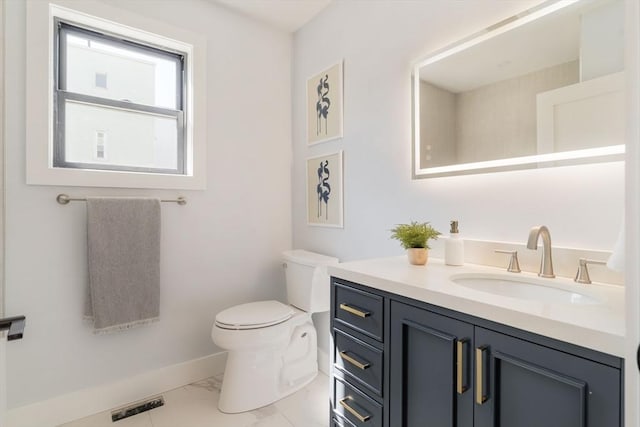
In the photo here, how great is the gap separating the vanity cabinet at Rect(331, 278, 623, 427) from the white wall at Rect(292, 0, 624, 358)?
571 mm

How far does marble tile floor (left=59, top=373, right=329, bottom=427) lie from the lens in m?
1.65

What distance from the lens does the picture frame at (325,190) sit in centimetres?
202

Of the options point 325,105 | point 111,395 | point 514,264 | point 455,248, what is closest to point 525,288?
point 514,264

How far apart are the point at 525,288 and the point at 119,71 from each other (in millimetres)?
2429

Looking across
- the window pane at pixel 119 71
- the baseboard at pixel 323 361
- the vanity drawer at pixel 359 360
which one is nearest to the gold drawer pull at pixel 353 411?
the vanity drawer at pixel 359 360

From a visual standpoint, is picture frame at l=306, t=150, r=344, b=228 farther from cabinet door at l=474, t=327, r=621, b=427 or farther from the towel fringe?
cabinet door at l=474, t=327, r=621, b=427

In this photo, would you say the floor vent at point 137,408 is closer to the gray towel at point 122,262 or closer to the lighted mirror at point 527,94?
the gray towel at point 122,262

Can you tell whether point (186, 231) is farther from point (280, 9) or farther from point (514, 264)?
point (514, 264)

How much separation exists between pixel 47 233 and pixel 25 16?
110 cm

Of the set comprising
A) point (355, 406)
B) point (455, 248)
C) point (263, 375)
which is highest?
point (455, 248)

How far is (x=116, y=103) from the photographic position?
190 centimetres

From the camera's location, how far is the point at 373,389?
1.07 metres

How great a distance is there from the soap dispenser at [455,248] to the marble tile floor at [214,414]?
112cm

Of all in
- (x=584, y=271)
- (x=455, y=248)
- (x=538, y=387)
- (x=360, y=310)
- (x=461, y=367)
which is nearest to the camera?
(x=538, y=387)
